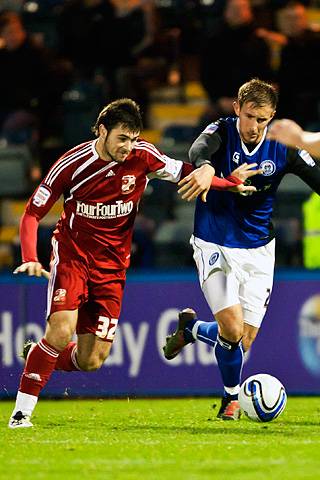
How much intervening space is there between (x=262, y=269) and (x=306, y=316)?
2.47 m

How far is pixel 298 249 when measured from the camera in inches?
475

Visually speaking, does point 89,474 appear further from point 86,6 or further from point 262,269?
point 86,6

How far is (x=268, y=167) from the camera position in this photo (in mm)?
8367

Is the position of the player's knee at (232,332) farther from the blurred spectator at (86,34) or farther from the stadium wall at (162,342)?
the blurred spectator at (86,34)

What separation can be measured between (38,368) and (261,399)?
1.43 metres

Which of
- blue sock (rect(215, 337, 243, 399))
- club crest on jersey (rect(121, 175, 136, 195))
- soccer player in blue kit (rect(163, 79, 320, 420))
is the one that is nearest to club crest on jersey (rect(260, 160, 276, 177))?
soccer player in blue kit (rect(163, 79, 320, 420))

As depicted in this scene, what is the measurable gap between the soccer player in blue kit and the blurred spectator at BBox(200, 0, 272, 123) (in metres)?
4.43

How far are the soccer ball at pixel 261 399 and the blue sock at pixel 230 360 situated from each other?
0.24 meters

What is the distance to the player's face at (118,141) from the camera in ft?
26.1

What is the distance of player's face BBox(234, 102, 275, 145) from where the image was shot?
809 centimetres

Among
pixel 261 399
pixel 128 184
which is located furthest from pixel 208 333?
pixel 128 184

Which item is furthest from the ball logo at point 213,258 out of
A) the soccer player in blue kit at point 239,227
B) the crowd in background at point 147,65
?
the crowd in background at point 147,65

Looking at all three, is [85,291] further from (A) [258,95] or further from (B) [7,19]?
(B) [7,19]

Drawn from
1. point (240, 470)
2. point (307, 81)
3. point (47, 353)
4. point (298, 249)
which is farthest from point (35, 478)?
point (307, 81)
